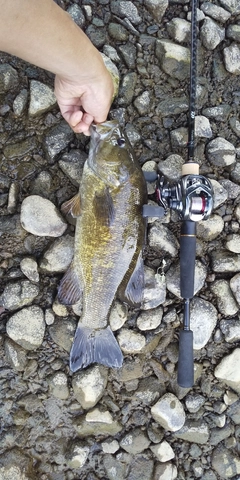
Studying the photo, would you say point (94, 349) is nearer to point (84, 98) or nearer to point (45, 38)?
point (84, 98)

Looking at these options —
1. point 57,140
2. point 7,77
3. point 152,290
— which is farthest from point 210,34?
point 152,290

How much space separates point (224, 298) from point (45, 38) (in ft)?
6.90

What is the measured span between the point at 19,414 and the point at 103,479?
2.56 ft

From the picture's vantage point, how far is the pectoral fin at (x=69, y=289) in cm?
291

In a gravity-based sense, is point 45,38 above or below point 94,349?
above

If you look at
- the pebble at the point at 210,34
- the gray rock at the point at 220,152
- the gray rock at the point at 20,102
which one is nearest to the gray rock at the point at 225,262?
the gray rock at the point at 220,152

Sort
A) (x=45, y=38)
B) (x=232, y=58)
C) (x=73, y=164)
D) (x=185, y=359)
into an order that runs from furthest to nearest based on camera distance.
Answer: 1. (x=232, y=58)
2. (x=73, y=164)
3. (x=185, y=359)
4. (x=45, y=38)

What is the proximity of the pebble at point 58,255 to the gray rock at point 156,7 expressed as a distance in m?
1.80

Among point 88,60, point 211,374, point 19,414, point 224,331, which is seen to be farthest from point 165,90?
point 19,414

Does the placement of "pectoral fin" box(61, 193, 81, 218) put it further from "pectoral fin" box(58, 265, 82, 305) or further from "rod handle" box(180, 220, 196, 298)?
"rod handle" box(180, 220, 196, 298)

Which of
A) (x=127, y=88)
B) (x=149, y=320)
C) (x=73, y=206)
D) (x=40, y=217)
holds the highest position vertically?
(x=127, y=88)

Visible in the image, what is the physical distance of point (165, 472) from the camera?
306cm

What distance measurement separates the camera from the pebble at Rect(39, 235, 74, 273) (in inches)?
117

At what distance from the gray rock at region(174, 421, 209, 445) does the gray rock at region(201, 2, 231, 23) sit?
3040 mm
